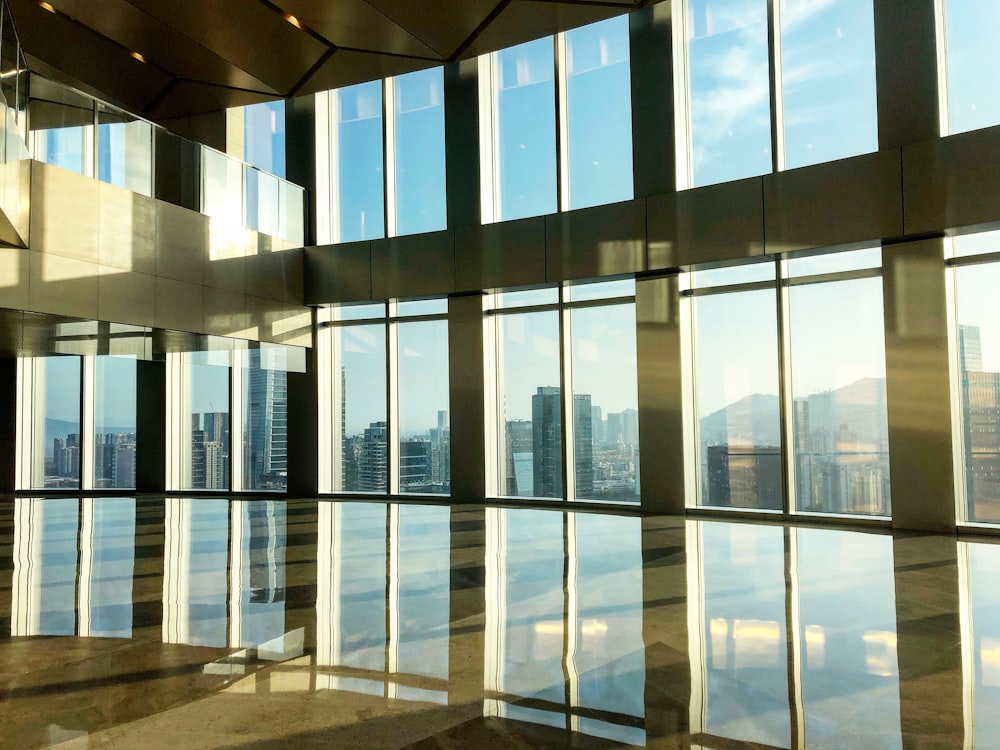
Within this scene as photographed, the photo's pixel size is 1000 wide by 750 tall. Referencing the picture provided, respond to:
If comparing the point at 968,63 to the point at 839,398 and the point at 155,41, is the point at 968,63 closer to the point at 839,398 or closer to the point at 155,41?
the point at 839,398

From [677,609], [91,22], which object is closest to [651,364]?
[677,609]

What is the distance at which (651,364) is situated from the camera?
13961 mm

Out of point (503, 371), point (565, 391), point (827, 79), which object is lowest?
point (565, 391)

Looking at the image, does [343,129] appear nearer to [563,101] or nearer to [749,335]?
[563,101]

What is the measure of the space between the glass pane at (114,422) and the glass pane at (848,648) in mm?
16286

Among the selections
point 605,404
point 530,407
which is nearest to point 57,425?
point 530,407

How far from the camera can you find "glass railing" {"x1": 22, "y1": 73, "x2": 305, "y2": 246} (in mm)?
11625

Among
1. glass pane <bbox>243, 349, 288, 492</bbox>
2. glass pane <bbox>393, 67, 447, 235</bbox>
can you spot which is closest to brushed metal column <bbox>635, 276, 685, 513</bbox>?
glass pane <bbox>393, 67, 447, 235</bbox>

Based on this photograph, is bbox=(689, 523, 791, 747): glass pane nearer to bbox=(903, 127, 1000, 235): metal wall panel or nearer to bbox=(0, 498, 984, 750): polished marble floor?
bbox=(0, 498, 984, 750): polished marble floor

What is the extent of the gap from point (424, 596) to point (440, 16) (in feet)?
33.4

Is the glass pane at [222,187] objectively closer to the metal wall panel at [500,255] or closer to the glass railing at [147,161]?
the glass railing at [147,161]

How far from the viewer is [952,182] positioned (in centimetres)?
1104

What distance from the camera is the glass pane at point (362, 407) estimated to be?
1755cm

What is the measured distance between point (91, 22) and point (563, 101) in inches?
347
